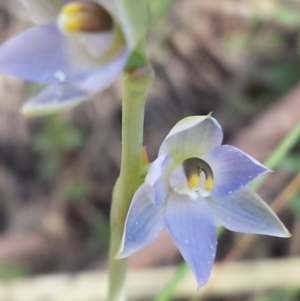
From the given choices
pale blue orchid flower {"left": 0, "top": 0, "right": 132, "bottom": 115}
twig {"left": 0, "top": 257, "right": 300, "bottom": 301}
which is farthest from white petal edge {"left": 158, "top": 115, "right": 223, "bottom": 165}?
twig {"left": 0, "top": 257, "right": 300, "bottom": 301}

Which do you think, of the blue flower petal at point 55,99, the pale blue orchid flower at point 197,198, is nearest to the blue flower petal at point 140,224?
the pale blue orchid flower at point 197,198

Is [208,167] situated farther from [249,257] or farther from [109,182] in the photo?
[109,182]

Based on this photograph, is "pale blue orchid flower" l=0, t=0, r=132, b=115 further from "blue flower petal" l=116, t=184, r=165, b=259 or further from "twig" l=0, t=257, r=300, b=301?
"twig" l=0, t=257, r=300, b=301

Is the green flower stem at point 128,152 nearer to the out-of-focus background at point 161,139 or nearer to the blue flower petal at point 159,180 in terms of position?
the blue flower petal at point 159,180

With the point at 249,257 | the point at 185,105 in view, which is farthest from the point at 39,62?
the point at 185,105

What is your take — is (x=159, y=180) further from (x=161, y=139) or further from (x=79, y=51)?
(x=161, y=139)

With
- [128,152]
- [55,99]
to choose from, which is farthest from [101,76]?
[128,152]
